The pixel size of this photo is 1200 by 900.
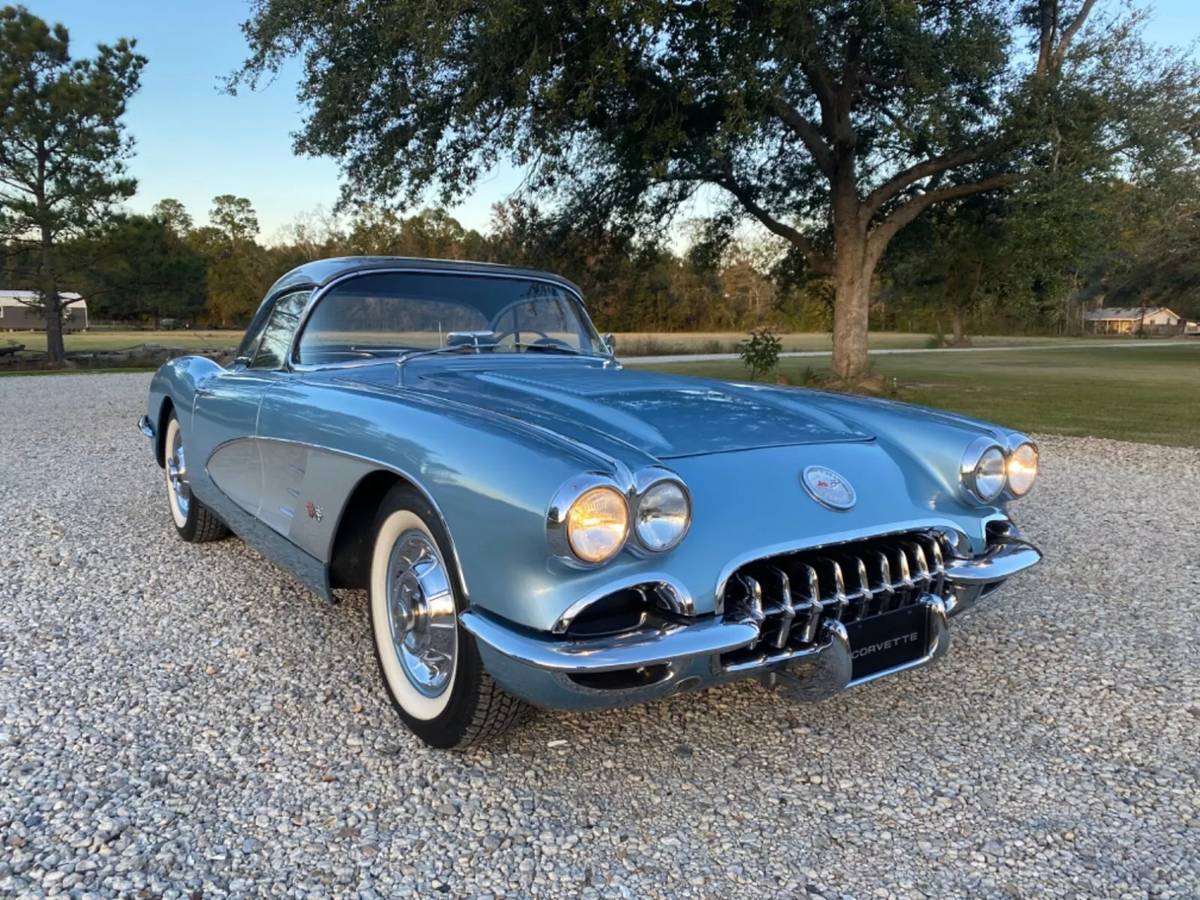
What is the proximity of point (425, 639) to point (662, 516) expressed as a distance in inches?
36.4

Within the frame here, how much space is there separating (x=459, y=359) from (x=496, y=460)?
56.1 inches

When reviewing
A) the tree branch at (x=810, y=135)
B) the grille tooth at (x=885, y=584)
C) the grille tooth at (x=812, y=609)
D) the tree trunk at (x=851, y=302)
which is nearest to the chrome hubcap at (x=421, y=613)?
the grille tooth at (x=812, y=609)

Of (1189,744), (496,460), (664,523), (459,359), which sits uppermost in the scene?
(459,359)

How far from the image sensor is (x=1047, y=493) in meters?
6.79

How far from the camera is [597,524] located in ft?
6.75

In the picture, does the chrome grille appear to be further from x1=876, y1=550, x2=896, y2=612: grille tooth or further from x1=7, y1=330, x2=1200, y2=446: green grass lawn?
x1=7, y1=330, x2=1200, y2=446: green grass lawn

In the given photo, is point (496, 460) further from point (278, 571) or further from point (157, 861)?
point (278, 571)

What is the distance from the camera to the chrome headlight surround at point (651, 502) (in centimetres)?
210

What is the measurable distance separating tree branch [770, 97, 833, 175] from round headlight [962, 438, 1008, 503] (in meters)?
10.1

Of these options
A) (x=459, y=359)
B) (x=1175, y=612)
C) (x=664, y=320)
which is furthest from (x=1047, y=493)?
(x=664, y=320)

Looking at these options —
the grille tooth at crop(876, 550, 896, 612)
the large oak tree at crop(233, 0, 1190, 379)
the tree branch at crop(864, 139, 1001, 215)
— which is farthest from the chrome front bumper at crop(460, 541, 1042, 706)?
the tree branch at crop(864, 139, 1001, 215)

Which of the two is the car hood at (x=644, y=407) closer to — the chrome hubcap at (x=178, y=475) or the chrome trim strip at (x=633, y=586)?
the chrome trim strip at (x=633, y=586)

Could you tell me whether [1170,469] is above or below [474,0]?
below

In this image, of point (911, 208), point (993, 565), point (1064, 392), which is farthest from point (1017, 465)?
A: point (1064, 392)
